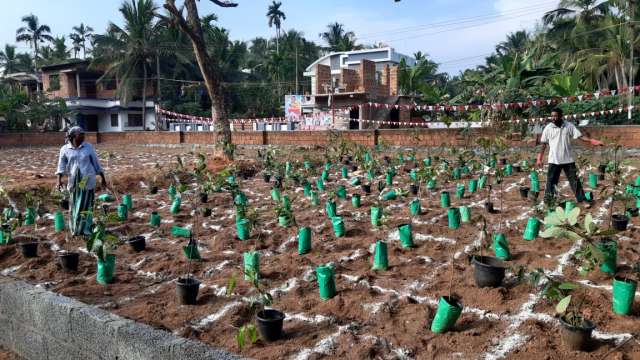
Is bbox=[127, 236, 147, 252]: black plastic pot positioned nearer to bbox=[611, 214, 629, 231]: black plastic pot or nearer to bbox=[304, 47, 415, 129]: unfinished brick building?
bbox=[611, 214, 629, 231]: black plastic pot

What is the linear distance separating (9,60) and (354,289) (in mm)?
54231

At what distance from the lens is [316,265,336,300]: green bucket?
11.5ft

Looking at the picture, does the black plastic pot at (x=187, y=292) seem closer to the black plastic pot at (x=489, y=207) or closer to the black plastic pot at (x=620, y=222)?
the black plastic pot at (x=489, y=207)

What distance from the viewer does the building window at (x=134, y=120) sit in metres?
36.1

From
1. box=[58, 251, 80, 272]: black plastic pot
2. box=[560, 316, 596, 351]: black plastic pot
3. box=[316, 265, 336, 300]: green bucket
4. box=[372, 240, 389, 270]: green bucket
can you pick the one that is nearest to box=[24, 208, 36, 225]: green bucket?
box=[58, 251, 80, 272]: black plastic pot

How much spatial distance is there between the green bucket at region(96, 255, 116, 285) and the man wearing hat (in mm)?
1391

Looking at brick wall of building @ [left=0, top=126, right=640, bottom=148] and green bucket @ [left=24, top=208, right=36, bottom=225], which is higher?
brick wall of building @ [left=0, top=126, right=640, bottom=148]

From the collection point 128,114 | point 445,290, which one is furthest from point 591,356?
point 128,114

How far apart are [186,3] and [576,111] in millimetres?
14594

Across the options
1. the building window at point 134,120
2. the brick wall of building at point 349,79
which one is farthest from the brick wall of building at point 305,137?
the building window at point 134,120

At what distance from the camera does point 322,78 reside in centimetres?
2445

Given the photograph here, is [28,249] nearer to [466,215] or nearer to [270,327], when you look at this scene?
[270,327]

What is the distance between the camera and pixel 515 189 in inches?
290

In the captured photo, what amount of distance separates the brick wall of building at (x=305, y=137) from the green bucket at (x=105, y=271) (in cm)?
551
